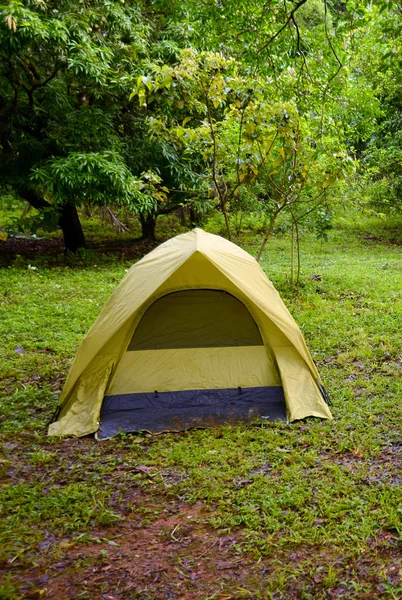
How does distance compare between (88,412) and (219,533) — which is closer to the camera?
(219,533)

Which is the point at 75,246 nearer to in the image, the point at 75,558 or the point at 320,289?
the point at 320,289

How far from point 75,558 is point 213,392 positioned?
89.7 inches

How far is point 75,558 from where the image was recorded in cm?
279

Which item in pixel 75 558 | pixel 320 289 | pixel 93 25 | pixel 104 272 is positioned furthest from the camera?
pixel 104 272

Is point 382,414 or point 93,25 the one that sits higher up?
point 93,25

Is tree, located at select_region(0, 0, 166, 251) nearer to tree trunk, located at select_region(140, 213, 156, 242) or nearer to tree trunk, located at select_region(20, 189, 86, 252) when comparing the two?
tree trunk, located at select_region(20, 189, 86, 252)

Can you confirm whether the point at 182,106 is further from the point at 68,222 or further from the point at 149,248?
the point at 149,248

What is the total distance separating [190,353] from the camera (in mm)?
4934

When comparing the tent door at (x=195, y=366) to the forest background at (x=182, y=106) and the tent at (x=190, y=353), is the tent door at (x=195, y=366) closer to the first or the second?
the tent at (x=190, y=353)

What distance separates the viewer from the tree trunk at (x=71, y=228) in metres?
12.2

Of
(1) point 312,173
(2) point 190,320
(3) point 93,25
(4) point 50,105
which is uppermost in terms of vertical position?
(3) point 93,25

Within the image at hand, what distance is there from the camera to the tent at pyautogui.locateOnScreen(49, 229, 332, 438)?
4.56 m

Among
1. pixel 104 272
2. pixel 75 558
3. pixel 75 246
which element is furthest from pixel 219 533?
pixel 75 246

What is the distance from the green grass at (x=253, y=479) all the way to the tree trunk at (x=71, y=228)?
6.18 meters
